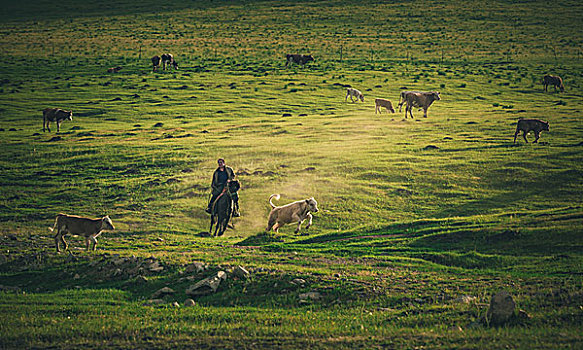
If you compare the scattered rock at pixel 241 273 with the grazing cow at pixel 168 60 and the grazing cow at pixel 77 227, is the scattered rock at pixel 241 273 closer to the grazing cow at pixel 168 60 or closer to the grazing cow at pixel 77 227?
the grazing cow at pixel 77 227

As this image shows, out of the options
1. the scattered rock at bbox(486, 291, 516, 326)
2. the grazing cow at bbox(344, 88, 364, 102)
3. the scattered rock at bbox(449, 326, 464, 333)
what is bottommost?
the grazing cow at bbox(344, 88, 364, 102)

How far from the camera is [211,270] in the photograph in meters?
14.3

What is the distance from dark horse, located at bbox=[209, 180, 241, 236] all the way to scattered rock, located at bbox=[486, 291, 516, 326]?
1215cm

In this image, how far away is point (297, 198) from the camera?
80.2ft

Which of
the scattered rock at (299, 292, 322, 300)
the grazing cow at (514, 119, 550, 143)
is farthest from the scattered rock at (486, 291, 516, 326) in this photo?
the grazing cow at (514, 119, 550, 143)

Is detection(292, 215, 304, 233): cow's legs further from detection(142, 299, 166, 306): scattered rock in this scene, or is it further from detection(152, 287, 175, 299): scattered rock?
detection(142, 299, 166, 306): scattered rock

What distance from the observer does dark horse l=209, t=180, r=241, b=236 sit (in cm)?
2116

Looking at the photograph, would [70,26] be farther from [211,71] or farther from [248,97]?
[248,97]

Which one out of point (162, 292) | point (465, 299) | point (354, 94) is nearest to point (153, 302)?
point (162, 292)

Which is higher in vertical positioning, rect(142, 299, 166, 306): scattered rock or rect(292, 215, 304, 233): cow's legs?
rect(142, 299, 166, 306): scattered rock

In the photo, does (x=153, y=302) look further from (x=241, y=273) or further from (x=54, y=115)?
(x=54, y=115)

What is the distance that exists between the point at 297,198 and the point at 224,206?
13.6ft

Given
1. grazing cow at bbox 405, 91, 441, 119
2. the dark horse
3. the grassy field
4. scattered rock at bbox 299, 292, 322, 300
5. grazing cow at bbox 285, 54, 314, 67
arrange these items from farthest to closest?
grazing cow at bbox 285, 54, 314, 67 < grazing cow at bbox 405, 91, 441, 119 < the dark horse < scattered rock at bbox 299, 292, 322, 300 < the grassy field

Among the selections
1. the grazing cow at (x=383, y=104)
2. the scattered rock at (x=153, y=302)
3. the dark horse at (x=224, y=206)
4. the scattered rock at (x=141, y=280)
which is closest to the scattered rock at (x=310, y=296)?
the scattered rock at (x=153, y=302)
